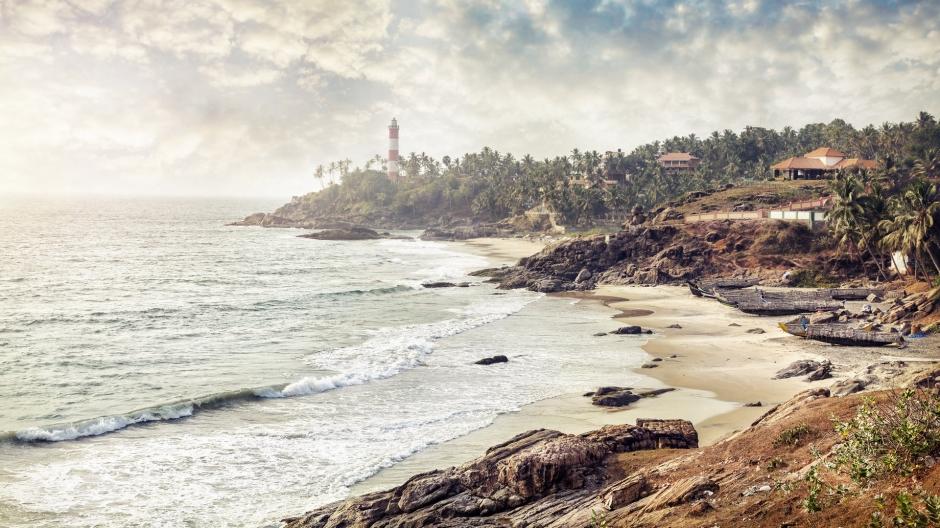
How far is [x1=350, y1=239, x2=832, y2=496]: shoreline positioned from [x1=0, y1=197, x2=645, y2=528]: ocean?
122 centimetres

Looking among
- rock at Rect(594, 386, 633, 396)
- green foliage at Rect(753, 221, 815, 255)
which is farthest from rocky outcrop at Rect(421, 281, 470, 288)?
rock at Rect(594, 386, 633, 396)

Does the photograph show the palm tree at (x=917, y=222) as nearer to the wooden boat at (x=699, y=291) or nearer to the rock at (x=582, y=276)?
the wooden boat at (x=699, y=291)

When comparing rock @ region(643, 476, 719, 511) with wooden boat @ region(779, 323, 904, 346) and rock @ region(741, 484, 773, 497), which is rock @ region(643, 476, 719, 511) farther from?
wooden boat @ region(779, 323, 904, 346)

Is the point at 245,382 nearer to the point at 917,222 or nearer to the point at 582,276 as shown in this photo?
the point at 582,276

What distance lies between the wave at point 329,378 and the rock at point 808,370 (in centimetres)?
2066

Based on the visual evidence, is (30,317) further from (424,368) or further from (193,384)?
(424,368)

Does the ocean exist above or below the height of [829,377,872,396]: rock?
below

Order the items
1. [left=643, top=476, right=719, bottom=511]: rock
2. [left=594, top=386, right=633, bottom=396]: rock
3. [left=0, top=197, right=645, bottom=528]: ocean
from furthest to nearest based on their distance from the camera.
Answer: [left=594, top=386, right=633, bottom=396]: rock, [left=0, top=197, right=645, bottom=528]: ocean, [left=643, top=476, right=719, bottom=511]: rock

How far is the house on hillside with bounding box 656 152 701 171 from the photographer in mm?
157625

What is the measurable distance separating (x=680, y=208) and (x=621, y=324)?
46.6 metres

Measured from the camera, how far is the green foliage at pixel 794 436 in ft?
58.6

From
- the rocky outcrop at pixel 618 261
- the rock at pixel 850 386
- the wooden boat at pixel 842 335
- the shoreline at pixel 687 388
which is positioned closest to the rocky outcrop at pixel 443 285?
the rocky outcrop at pixel 618 261

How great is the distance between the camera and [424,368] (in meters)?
42.4

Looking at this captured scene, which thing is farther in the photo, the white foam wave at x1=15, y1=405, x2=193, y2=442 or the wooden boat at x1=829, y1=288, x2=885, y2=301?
the wooden boat at x1=829, y1=288, x2=885, y2=301
